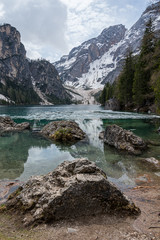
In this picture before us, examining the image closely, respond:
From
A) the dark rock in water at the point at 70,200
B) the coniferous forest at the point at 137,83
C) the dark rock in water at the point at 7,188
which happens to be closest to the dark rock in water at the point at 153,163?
the dark rock in water at the point at 70,200

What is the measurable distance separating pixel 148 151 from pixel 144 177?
494 centimetres

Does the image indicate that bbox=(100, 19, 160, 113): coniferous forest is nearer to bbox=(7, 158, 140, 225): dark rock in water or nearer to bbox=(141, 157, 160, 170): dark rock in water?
bbox=(141, 157, 160, 170): dark rock in water

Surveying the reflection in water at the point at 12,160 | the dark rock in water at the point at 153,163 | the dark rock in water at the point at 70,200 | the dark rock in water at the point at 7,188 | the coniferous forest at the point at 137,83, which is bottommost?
the reflection in water at the point at 12,160

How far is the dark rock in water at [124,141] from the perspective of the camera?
12820mm

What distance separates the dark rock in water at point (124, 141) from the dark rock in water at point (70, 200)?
25.2 feet

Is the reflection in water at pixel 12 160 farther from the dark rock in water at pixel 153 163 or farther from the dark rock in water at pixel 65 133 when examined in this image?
the dark rock in water at pixel 153 163

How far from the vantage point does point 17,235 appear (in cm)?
391

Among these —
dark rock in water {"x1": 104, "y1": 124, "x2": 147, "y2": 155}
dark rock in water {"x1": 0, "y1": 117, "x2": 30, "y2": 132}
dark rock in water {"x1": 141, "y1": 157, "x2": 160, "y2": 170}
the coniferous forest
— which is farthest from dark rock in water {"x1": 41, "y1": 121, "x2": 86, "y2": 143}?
the coniferous forest

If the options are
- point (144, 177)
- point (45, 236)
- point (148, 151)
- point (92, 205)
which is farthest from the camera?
point (148, 151)

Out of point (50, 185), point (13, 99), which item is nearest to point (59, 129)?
point (50, 185)

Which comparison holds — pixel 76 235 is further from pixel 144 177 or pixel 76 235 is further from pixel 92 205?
pixel 144 177

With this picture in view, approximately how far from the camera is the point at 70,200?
15.7 ft

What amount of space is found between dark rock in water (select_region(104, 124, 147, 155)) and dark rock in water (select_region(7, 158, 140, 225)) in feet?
25.2

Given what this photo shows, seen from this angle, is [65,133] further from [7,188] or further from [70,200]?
[70,200]
